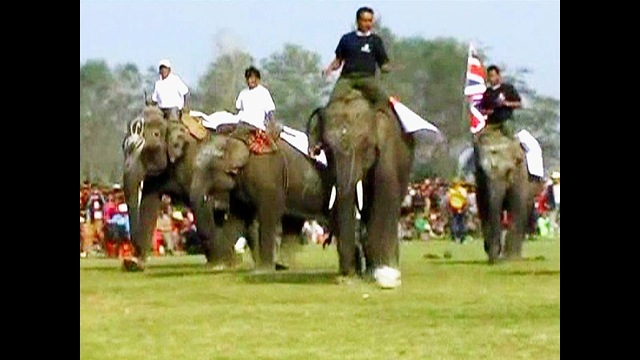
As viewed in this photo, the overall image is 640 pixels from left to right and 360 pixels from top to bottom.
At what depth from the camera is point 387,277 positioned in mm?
9969

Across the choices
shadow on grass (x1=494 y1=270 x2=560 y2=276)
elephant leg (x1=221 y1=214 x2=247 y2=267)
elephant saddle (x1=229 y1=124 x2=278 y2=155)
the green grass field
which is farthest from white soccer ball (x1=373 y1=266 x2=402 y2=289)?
elephant leg (x1=221 y1=214 x2=247 y2=267)

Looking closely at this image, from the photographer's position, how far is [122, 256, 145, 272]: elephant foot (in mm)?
12422

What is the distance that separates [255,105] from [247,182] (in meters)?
0.61

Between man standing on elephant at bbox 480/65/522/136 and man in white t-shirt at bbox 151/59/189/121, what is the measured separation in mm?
2275

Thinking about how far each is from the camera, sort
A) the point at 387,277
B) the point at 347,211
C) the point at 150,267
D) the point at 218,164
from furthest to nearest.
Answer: the point at 150,267
the point at 218,164
the point at 347,211
the point at 387,277

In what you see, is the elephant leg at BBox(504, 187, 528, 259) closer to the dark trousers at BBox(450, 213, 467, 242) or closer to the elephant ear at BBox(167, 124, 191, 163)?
the elephant ear at BBox(167, 124, 191, 163)

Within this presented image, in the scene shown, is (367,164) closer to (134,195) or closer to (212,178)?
(212,178)

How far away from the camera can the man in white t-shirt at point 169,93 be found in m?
12.9

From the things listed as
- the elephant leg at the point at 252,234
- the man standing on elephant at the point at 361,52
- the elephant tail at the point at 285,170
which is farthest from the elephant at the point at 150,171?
the man standing on elephant at the point at 361,52

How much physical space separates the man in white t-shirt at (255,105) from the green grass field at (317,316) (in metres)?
1.33

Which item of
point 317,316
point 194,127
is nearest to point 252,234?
point 194,127

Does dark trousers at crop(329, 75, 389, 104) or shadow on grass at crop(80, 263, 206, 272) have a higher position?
dark trousers at crop(329, 75, 389, 104)
